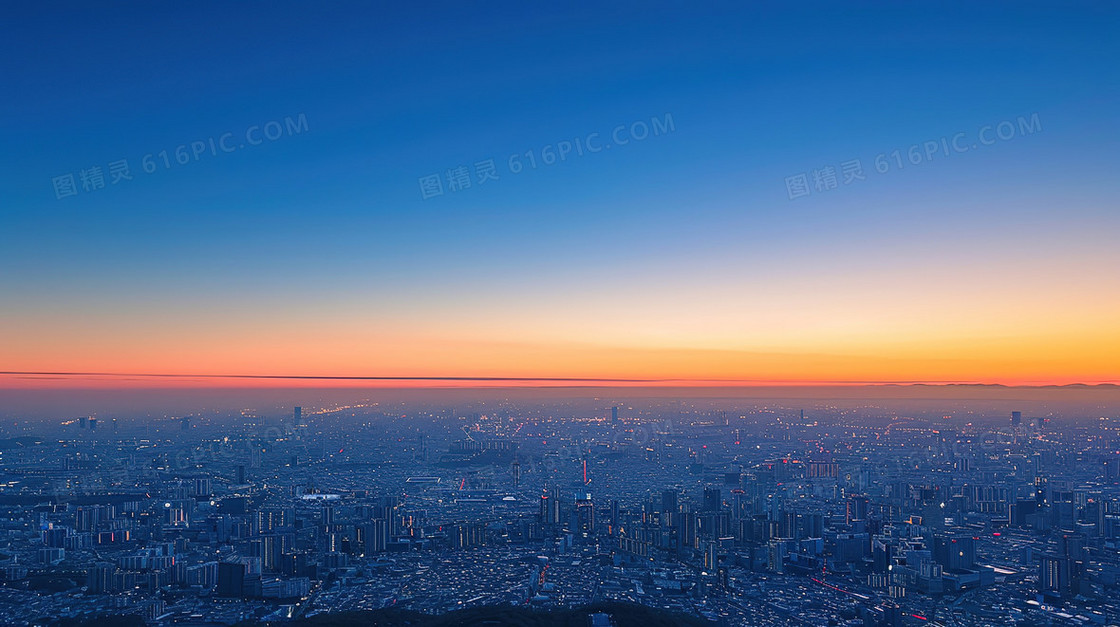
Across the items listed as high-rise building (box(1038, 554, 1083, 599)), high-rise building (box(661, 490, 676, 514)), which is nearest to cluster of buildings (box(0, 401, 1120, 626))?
high-rise building (box(1038, 554, 1083, 599))

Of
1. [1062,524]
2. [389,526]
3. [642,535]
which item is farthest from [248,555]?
[1062,524]

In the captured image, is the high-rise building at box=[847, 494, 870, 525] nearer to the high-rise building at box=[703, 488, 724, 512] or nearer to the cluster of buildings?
the cluster of buildings

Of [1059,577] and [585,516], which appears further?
[585,516]

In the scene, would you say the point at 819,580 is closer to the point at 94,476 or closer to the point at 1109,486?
the point at 1109,486

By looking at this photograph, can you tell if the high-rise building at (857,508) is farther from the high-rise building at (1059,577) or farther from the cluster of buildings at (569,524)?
the high-rise building at (1059,577)

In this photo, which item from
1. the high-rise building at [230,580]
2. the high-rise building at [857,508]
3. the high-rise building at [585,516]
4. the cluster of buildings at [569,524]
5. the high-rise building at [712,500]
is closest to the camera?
the cluster of buildings at [569,524]

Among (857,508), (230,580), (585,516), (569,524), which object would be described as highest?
(230,580)

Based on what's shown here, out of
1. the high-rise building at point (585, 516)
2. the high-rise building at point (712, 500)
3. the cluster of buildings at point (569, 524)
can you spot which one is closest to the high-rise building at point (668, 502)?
the cluster of buildings at point (569, 524)

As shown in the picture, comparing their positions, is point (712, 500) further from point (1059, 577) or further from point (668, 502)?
point (1059, 577)

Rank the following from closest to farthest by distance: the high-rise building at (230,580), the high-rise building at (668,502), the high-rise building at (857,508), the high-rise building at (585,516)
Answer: the high-rise building at (230,580)
the high-rise building at (585,516)
the high-rise building at (857,508)
the high-rise building at (668,502)

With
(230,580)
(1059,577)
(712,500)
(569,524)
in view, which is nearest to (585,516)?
(569,524)

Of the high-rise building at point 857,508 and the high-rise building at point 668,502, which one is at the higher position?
the high-rise building at point 668,502
